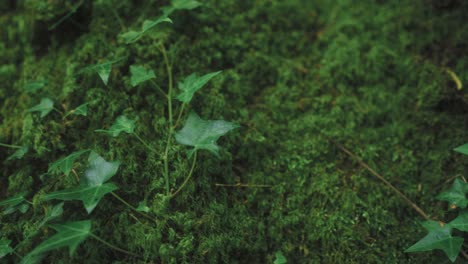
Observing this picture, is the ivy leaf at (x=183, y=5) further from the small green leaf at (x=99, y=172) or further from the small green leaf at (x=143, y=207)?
the small green leaf at (x=143, y=207)

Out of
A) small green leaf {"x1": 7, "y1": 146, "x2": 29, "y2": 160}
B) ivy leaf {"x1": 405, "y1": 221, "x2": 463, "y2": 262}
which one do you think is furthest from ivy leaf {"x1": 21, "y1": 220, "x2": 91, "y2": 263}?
ivy leaf {"x1": 405, "y1": 221, "x2": 463, "y2": 262}

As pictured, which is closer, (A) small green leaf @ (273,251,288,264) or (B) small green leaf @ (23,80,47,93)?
(A) small green leaf @ (273,251,288,264)

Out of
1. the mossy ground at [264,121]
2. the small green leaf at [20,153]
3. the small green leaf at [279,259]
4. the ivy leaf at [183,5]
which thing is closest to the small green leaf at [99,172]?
the mossy ground at [264,121]

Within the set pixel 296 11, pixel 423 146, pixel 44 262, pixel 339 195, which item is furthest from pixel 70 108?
pixel 423 146

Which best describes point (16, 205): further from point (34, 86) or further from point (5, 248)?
point (34, 86)

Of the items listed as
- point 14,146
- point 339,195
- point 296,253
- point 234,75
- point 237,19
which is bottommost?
point 296,253

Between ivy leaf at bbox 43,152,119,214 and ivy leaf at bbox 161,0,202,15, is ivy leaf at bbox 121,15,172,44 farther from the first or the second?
ivy leaf at bbox 43,152,119,214

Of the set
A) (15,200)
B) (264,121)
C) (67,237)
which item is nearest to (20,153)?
(15,200)

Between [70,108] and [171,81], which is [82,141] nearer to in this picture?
[70,108]

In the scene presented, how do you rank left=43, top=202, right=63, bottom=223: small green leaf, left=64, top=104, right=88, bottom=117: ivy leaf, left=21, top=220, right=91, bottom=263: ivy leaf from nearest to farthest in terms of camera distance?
left=21, top=220, right=91, bottom=263: ivy leaf, left=43, top=202, right=63, bottom=223: small green leaf, left=64, top=104, right=88, bottom=117: ivy leaf
